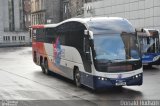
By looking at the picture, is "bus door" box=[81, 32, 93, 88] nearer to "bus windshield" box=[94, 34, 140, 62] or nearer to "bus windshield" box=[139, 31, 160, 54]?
"bus windshield" box=[94, 34, 140, 62]

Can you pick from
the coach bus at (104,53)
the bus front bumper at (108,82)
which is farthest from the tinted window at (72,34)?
the bus front bumper at (108,82)

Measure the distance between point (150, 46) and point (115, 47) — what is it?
1147 cm

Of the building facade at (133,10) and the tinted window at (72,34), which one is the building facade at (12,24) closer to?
the building facade at (133,10)

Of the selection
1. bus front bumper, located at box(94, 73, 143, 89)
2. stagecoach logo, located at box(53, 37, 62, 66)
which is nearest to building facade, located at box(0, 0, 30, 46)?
stagecoach logo, located at box(53, 37, 62, 66)

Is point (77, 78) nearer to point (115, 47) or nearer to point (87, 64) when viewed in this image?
point (87, 64)

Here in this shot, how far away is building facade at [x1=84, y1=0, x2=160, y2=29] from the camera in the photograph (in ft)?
143

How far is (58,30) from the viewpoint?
2169 centimetres

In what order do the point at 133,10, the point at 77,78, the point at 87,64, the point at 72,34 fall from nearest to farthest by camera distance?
the point at 87,64 < the point at 77,78 < the point at 72,34 < the point at 133,10

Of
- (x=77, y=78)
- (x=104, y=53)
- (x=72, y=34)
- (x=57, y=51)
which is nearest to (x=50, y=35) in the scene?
(x=57, y=51)

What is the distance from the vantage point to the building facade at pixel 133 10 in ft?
143

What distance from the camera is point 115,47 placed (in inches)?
640

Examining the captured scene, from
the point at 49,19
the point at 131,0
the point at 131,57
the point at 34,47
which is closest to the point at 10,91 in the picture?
the point at 131,57

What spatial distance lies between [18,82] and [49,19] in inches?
3387

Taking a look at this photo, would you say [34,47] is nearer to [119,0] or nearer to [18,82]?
[18,82]
